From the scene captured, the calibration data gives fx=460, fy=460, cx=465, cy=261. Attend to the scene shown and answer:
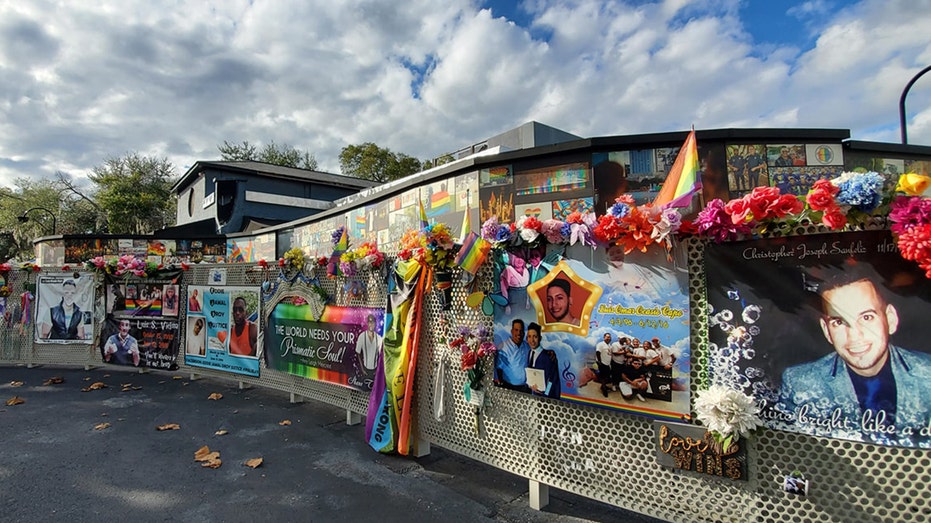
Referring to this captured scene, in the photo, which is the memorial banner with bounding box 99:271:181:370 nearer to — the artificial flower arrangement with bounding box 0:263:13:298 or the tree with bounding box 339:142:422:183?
the artificial flower arrangement with bounding box 0:263:13:298

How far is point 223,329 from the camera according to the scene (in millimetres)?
8031

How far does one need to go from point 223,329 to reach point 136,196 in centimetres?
4002

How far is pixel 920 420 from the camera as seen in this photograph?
2.41 m

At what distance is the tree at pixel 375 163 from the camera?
43.1m

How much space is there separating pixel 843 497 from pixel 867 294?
3.86ft

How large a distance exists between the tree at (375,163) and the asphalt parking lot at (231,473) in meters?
37.7

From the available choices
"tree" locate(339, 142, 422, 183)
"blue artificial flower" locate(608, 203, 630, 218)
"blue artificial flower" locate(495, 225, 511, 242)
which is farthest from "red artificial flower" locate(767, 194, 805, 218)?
"tree" locate(339, 142, 422, 183)

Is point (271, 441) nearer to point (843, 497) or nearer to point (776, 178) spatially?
point (843, 497)

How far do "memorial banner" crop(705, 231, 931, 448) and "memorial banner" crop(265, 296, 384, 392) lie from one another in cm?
382

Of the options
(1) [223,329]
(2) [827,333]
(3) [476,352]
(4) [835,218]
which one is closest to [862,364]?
(2) [827,333]

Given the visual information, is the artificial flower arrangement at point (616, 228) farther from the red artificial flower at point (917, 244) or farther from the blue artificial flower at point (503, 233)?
the red artificial flower at point (917, 244)

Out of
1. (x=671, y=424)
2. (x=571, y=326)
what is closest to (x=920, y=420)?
(x=671, y=424)

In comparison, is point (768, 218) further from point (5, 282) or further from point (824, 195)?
point (5, 282)

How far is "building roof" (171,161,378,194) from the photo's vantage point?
82.7 feet
